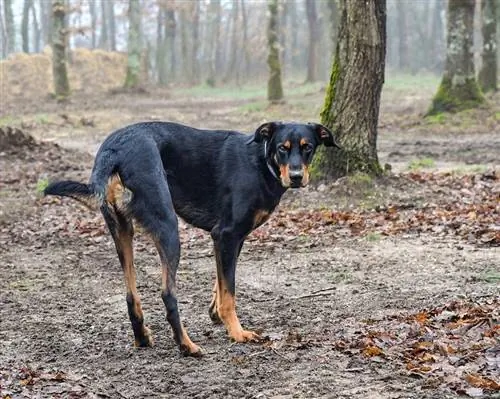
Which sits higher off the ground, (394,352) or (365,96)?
(365,96)

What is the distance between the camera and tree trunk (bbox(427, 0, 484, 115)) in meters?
20.6

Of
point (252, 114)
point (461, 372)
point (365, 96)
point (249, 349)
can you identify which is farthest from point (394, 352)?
point (252, 114)

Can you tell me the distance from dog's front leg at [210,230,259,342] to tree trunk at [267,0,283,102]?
75.2ft

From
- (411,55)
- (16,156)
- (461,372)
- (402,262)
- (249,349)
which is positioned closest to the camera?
(461,372)

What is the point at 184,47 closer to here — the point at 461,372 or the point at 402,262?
the point at 402,262

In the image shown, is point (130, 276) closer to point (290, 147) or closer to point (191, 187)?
point (191, 187)

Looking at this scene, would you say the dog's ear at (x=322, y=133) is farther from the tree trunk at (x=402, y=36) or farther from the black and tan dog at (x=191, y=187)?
the tree trunk at (x=402, y=36)

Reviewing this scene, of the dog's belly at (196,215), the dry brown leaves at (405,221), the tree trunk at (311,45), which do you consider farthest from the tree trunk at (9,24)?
the dog's belly at (196,215)

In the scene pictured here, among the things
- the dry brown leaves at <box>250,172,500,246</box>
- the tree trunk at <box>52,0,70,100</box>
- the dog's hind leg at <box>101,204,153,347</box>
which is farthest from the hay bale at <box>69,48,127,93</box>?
the dog's hind leg at <box>101,204,153,347</box>

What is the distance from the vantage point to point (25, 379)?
528 centimetres

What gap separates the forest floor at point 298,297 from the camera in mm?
5184

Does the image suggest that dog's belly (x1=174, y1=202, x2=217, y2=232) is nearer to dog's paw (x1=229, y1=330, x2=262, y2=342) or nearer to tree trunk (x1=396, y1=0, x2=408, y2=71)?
dog's paw (x1=229, y1=330, x2=262, y2=342)

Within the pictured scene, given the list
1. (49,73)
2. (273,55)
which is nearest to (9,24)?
(49,73)

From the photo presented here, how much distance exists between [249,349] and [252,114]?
72.8 feet
